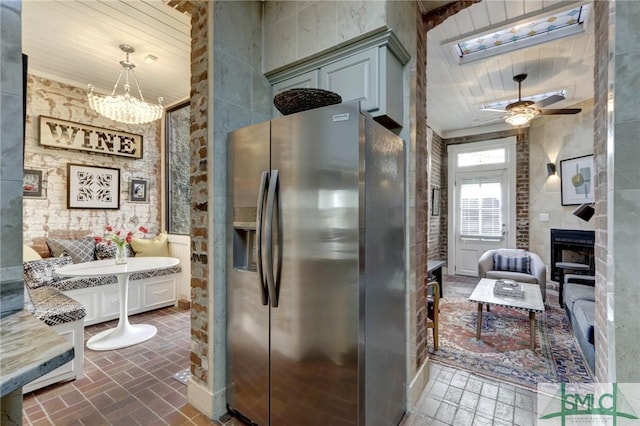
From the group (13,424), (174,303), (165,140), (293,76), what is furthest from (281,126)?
(165,140)

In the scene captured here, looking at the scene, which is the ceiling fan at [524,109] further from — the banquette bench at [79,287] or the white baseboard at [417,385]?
the banquette bench at [79,287]

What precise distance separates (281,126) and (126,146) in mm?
3885

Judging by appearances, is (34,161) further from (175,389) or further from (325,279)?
(325,279)

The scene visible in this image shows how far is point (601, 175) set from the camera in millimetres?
1535

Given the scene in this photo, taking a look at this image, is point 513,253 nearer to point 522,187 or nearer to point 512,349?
point 522,187

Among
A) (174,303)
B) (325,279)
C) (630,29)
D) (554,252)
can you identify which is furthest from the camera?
(554,252)

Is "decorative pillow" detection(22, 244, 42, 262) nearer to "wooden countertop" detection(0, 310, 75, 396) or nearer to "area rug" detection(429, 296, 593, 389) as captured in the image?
"wooden countertop" detection(0, 310, 75, 396)

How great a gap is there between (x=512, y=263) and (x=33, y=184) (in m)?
6.97

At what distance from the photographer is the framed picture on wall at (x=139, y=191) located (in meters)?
4.41

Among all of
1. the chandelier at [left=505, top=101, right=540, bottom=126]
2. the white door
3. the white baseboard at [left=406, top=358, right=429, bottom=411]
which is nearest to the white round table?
the white baseboard at [left=406, top=358, right=429, bottom=411]

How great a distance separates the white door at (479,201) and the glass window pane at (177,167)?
5427 mm

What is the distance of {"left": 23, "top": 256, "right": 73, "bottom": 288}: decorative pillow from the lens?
3094mm

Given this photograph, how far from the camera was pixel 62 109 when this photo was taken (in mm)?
3764

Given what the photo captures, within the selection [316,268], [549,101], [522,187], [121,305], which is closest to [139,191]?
[121,305]
